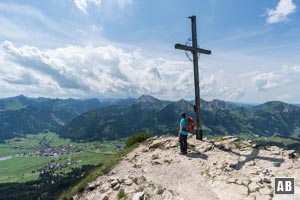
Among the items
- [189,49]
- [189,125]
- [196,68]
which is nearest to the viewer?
[189,125]

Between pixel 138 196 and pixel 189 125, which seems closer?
pixel 138 196

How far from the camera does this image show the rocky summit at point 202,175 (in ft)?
45.2

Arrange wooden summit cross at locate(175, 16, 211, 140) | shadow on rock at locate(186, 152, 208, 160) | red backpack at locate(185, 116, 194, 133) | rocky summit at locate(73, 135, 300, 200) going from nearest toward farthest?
rocky summit at locate(73, 135, 300, 200)
shadow on rock at locate(186, 152, 208, 160)
red backpack at locate(185, 116, 194, 133)
wooden summit cross at locate(175, 16, 211, 140)

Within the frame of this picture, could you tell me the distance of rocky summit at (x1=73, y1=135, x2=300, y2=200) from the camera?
1378cm

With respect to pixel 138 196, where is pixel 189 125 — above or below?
above

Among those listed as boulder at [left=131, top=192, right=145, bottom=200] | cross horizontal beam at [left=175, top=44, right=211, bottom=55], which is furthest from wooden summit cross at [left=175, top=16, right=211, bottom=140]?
boulder at [left=131, top=192, right=145, bottom=200]

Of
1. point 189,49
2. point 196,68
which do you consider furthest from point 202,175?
point 189,49

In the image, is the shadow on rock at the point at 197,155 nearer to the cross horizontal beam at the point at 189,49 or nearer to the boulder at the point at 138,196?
the boulder at the point at 138,196

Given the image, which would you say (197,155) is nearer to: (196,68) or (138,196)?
(138,196)

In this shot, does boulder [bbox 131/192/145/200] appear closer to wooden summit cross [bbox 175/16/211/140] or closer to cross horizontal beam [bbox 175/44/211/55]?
wooden summit cross [bbox 175/16/211/140]

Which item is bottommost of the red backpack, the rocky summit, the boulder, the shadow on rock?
the boulder

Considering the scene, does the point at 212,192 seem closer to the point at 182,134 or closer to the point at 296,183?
the point at 296,183

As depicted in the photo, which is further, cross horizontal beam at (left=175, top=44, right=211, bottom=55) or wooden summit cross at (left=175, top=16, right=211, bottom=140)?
wooden summit cross at (left=175, top=16, right=211, bottom=140)

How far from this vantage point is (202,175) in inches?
648
